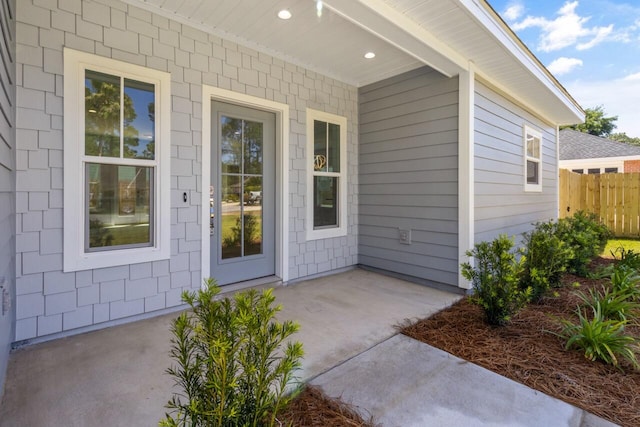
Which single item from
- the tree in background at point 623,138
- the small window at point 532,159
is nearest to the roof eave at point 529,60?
the small window at point 532,159

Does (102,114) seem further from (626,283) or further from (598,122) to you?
(598,122)

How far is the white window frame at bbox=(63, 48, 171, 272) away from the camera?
2.54 m

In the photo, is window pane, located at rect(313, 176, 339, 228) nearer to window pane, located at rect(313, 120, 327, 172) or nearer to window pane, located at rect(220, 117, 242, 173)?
window pane, located at rect(313, 120, 327, 172)

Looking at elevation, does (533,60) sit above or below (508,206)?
above

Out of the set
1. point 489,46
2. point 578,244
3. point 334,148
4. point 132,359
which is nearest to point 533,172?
Answer: point 578,244

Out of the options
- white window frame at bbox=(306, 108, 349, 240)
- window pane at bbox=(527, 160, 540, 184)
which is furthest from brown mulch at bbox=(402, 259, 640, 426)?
window pane at bbox=(527, 160, 540, 184)

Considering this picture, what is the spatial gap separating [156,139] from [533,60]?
4638 millimetres

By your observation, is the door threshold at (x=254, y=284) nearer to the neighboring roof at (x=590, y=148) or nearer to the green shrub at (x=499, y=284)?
the green shrub at (x=499, y=284)

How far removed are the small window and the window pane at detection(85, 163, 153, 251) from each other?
18.4 ft

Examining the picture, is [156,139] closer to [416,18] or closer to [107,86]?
[107,86]

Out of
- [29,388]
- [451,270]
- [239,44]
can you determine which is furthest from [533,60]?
[29,388]

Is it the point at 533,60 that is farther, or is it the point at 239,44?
the point at 533,60

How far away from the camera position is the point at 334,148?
15.5ft

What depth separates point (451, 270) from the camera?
12.9 ft
